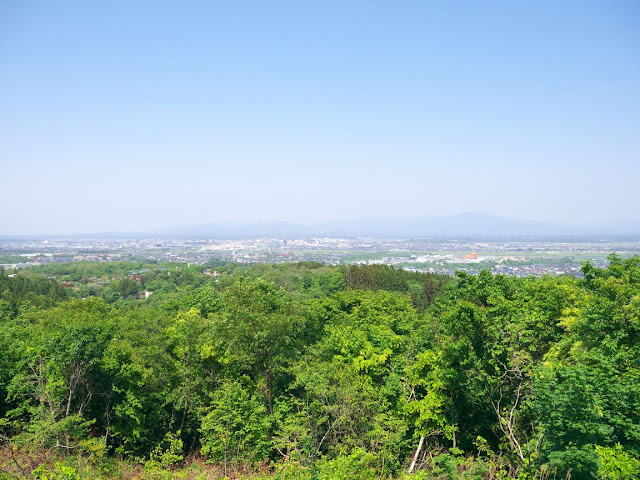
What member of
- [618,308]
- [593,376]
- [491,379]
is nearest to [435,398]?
[491,379]

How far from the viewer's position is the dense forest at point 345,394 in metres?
9.28

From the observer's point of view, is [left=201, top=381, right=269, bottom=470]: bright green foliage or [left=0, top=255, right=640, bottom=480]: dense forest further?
[left=201, top=381, right=269, bottom=470]: bright green foliage

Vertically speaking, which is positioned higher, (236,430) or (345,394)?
(345,394)

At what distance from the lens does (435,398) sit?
1384 cm

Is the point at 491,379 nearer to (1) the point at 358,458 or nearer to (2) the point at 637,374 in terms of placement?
(2) the point at 637,374

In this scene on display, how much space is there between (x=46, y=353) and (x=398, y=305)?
23444mm

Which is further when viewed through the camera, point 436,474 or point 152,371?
point 152,371

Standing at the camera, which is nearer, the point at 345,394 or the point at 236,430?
the point at 345,394

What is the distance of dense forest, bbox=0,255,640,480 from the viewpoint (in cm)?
928

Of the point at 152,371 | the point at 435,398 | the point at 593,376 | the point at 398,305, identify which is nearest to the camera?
the point at 593,376

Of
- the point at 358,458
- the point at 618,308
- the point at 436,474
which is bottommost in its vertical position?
the point at 436,474

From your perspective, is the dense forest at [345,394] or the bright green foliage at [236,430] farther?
the bright green foliage at [236,430]

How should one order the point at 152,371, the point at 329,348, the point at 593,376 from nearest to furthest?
the point at 593,376
the point at 152,371
the point at 329,348

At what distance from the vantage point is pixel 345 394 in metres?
12.7
